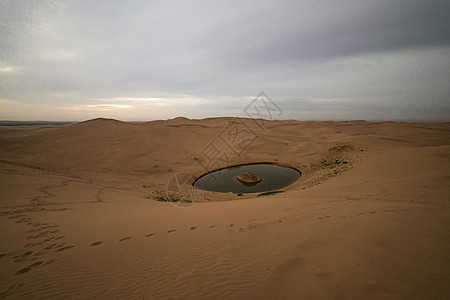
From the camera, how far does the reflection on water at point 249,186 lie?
14.2 m

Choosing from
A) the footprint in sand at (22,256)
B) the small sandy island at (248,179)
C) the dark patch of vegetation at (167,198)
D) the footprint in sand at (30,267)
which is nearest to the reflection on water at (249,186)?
the small sandy island at (248,179)

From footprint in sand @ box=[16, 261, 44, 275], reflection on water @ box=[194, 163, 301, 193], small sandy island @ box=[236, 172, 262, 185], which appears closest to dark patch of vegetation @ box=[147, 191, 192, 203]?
reflection on water @ box=[194, 163, 301, 193]

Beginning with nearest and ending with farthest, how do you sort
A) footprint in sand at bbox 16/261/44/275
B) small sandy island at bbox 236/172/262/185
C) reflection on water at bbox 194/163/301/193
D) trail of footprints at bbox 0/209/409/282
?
footprint in sand at bbox 16/261/44/275, trail of footprints at bbox 0/209/409/282, reflection on water at bbox 194/163/301/193, small sandy island at bbox 236/172/262/185

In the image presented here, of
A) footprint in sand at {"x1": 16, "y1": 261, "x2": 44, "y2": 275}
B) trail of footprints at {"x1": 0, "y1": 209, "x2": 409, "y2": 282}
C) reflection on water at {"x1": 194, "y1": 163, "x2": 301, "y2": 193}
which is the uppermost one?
footprint in sand at {"x1": 16, "y1": 261, "x2": 44, "y2": 275}

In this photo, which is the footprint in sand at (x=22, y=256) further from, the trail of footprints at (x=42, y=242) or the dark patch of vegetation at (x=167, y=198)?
the dark patch of vegetation at (x=167, y=198)

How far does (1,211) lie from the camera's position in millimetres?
5086

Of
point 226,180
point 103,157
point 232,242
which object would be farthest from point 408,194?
point 103,157

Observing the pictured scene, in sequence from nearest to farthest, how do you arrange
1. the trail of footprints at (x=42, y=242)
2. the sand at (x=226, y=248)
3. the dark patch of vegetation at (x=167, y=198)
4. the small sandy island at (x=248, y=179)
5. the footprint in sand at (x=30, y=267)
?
the sand at (x=226, y=248), the footprint in sand at (x=30, y=267), the trail of footprints at (x=42, y=242), the dark patch of vegetation at (x=167, y=198), the small sandy island at (x=248, y=179)

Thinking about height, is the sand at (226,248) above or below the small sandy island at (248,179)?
above

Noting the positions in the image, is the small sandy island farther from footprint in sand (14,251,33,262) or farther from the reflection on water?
footprint in sand (14,251,33,262)

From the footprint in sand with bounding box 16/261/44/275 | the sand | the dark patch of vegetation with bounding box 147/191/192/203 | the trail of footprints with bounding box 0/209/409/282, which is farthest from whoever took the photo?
the dark patch of vegetation with bounding box 147/191/192/203

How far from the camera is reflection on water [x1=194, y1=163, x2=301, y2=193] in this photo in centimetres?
1420

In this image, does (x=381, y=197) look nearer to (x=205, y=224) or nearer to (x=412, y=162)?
(x=205, y=224)

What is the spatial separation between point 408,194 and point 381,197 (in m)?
0.81
